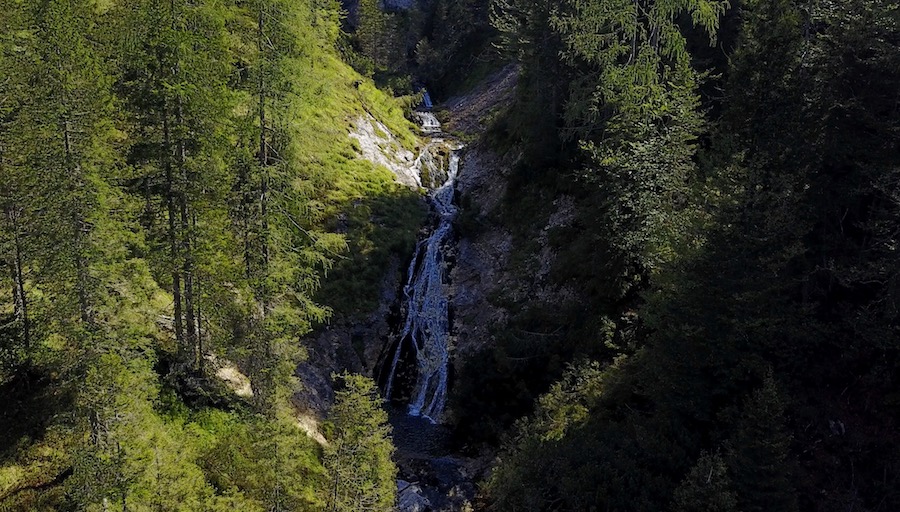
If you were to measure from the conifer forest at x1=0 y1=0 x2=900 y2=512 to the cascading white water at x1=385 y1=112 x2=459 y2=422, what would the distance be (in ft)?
14.2

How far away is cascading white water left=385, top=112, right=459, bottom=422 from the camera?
83.3ft

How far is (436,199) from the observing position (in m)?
37.5

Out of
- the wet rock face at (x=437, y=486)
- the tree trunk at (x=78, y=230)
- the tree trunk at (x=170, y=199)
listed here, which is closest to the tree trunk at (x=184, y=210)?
the tree trunk at (x=170, y=199)

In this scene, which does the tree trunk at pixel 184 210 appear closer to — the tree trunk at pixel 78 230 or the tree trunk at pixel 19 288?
the tree trunk at pixel 78 230

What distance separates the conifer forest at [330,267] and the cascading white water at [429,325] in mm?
4326

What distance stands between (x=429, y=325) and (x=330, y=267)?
12671 millimetres

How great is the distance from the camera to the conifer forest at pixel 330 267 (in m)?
11.8

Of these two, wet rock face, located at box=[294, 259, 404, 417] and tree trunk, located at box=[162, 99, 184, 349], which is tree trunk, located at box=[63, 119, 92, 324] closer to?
tree trunk, located at box=[162, 99, 184, 349]

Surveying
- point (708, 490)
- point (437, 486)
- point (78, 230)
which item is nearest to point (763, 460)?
point (708, 490)

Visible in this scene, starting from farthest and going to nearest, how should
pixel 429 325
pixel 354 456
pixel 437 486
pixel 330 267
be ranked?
1. pixel 429 325
2. pixel 437 486
3. pixel 330 267
4. pixel 354 456

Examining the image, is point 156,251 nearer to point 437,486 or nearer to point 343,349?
point 343,349

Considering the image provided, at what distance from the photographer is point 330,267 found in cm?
1606

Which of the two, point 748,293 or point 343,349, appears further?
point 343,349

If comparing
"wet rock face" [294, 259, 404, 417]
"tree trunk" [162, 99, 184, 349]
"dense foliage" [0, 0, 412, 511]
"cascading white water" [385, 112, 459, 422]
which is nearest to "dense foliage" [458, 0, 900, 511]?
"dense foliage" [0, 0, 412, 511]
